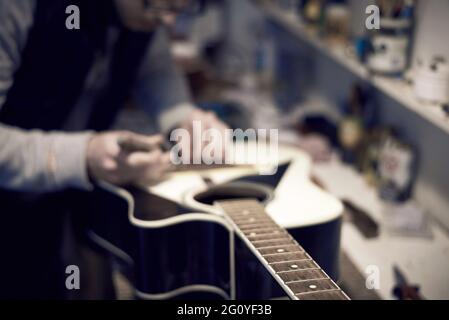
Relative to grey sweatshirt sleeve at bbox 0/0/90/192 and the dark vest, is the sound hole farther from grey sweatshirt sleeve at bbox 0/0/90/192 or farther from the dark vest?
the dark vest

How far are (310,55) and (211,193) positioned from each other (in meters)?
1.44

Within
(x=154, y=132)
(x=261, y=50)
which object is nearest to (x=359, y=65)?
(x=154, y=132)

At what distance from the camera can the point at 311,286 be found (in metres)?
0.82

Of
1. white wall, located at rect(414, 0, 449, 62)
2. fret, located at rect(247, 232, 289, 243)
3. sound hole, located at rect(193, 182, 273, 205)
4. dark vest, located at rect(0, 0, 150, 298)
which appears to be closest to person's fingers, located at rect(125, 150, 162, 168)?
sound hole, located at rect(193, 182, 273, 205)

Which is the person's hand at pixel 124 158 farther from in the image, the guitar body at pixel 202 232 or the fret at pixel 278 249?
the fret at pixel 278 249

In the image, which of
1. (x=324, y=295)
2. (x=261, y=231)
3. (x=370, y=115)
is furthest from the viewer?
(x=370, y=115)

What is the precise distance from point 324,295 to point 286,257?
12 cm

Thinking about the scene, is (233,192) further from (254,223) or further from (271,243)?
(271,243)

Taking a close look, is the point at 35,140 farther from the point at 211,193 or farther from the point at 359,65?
the point at 359,65

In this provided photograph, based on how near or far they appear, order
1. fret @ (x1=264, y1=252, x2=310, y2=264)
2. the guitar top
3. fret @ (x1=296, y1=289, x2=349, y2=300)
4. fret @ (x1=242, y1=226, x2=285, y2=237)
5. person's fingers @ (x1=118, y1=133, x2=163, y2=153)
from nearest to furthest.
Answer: fret @ (x1=296, y1=289, x2=349, y2=300), fret @ (x1=264, y1=252, x2=310, y2=264), fret @ (x1=242, y1=226, x2=285, y2=237), the guitar top, person's fingers @ (x1=118, y1=133, x2=163, y2=153)

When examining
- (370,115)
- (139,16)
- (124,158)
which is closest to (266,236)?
(124,158)

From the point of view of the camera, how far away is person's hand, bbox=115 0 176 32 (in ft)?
4.34

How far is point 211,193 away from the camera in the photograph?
1.30m

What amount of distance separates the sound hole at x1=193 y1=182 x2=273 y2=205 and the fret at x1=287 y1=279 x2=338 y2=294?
1.51ft
